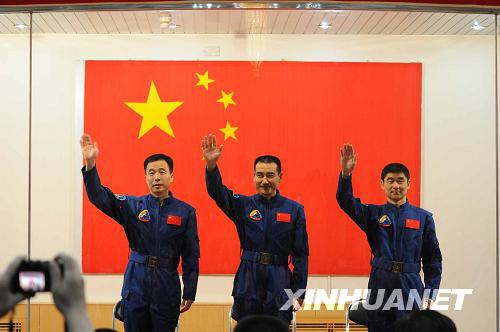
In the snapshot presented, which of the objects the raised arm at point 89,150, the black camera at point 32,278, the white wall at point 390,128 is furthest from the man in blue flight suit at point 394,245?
the black camera at point 32,278

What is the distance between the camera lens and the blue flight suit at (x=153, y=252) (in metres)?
4.23

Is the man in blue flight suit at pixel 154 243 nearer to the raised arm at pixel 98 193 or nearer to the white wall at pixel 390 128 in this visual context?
the raised arm at pixel 98 193

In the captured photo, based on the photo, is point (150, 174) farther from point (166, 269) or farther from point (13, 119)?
point (13, 119)

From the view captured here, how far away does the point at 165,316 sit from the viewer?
425 centimetres

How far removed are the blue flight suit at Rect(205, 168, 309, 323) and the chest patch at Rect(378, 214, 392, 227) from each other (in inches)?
18.7

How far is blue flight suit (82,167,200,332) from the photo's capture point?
4.23 metres

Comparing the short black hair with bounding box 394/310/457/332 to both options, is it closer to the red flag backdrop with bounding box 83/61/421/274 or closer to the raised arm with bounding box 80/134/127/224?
the red flag backdrop with bounding box 83/61/421/274

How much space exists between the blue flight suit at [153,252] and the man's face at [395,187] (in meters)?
1.23

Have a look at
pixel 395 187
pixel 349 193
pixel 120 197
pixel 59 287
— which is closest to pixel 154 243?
pixel 120 197

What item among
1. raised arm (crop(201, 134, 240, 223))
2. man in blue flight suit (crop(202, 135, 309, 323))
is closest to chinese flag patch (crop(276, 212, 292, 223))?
man in blue flight suit (crop(202, 135, 309, 323))

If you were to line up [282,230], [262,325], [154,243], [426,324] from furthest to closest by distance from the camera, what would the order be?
[282,230]
[154,243]
[426,324]
[262,325]

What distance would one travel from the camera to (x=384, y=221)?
444 cm

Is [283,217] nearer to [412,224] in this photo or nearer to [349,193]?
[349,193]

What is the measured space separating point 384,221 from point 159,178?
4.69 feet
